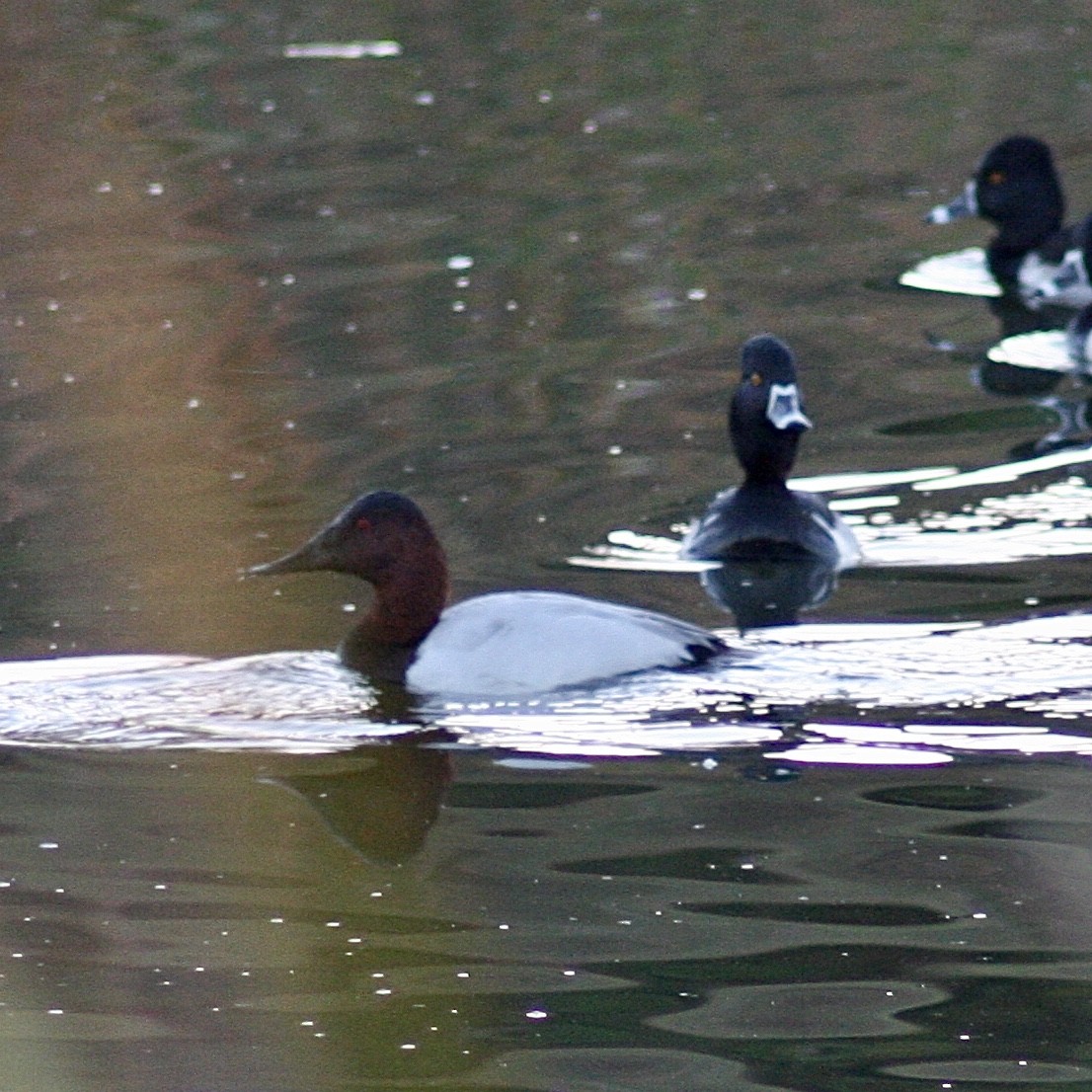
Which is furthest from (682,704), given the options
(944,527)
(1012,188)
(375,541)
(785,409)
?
(1012,188)

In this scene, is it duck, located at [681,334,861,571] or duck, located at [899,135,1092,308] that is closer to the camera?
duck, located at [681,334,861,571]

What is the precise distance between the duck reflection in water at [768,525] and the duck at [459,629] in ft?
3.27

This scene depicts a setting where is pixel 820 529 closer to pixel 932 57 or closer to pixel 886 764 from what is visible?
pixel 886 764

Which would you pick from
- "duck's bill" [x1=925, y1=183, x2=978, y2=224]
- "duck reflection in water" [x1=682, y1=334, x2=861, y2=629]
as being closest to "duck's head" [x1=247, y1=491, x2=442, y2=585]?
"duck reflection in water" [x1=682, y1=334, x2=861, y2=629]

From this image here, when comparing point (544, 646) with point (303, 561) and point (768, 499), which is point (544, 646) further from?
point (768, 499)

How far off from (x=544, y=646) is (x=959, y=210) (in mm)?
8703

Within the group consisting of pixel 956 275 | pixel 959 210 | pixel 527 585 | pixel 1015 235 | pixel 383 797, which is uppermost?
pixel 959 210

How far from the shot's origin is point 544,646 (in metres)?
7.45

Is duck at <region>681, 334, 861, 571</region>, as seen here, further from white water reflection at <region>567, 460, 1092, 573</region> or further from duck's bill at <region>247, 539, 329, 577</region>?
duck's bill at <region>247, 539, 329, 577</region>

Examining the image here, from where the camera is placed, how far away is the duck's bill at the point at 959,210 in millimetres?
15422

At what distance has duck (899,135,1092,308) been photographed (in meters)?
14.4

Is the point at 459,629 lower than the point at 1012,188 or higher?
lower

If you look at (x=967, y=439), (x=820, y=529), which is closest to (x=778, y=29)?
(x=967, y=439)

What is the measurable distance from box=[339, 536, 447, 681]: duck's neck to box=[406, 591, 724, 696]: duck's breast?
0.77 ft
